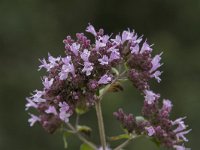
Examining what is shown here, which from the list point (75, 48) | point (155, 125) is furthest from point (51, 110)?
point (155, 125)

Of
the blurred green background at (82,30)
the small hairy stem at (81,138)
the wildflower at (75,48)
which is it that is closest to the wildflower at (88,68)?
the wildflower at (75,48)

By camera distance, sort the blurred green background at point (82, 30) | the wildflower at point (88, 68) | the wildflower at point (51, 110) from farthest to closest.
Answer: the blurred green background at point (82, 30), the wildflower at point (51, 110), the wildflower at point (88, 68)

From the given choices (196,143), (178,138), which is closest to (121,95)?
(196,143)

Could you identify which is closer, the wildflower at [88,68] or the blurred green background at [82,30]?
the wildflower at [88,68]

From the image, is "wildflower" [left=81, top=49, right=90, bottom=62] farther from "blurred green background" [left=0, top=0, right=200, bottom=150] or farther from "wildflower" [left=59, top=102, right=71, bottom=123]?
"blurred green background" [left=0, top=0, right=200, bottom=150]

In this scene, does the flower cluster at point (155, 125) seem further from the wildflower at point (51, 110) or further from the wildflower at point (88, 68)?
the wildflower at point (88, 68)

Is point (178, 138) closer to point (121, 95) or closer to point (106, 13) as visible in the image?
point (121, 95)

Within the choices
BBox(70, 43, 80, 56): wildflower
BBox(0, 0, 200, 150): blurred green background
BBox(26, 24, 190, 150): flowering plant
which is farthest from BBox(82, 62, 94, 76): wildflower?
BBox(0, 0, 200, 150): blurred green background
